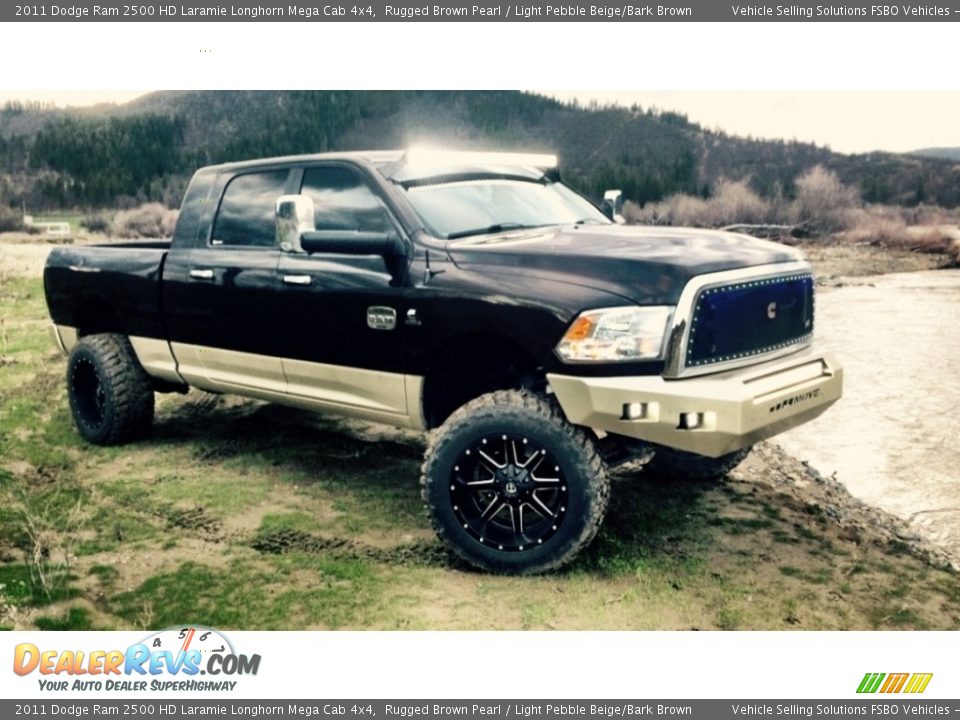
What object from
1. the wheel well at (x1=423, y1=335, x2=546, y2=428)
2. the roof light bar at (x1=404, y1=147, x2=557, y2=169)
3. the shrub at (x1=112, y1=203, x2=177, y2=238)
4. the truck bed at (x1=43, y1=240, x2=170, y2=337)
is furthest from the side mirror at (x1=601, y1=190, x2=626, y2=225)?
the shrub at (x1=112, y1=203, x2=177, y2=238)

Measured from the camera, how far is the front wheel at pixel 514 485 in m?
3.51

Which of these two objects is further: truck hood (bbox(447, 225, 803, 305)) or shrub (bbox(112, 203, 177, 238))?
shrub (bbox(112, 203, 177, 238))

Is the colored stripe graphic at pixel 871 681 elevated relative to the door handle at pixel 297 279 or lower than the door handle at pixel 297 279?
lower

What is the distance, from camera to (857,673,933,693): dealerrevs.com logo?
320cm

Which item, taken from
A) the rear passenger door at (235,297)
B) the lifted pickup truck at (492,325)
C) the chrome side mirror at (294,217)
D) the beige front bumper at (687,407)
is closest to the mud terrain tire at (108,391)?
the lifted pickup truck at (492,325)

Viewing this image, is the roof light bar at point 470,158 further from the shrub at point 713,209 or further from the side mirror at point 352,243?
the shrub at point 713,209

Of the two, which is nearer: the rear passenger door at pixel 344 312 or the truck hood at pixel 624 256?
the truck hood at pixel 624 256

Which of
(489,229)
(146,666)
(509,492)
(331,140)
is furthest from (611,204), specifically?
(146,666)

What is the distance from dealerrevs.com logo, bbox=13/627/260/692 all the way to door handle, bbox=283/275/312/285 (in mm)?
1876

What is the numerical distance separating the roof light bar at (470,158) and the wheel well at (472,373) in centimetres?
106

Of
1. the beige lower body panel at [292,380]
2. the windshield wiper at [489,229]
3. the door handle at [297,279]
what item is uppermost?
the windshield wiper at [489,229]

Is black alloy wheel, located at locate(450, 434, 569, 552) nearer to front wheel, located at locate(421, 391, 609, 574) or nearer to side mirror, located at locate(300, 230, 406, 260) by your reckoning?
front wheel, located at locate(421, 391, 609, 574)

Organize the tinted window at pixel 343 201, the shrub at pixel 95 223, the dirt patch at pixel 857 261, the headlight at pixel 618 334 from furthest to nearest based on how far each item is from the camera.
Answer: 1. the dirt patch at pixel 857 261
2. the shrub at pixel 95 223
3. the tinted window at pixel 343 201
4. the headlight at pixel 618 334

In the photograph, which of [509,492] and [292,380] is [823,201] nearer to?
[292,380]
